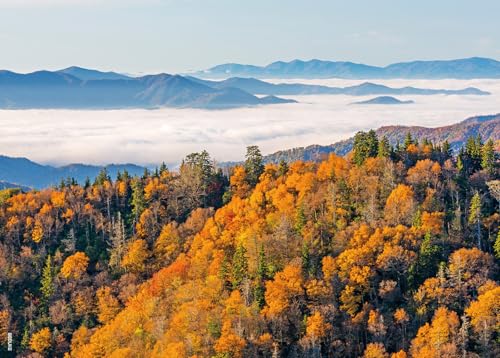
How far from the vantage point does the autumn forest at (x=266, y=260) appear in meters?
87.2

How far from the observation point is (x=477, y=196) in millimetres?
104062

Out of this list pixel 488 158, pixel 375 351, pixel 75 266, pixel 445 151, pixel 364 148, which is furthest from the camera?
pixel 445 151

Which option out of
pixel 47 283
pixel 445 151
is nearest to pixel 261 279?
pixel 47 283

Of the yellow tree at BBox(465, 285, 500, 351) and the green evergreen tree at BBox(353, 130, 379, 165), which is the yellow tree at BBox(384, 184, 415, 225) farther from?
the yellow tree at BBox(465, 285, 500, 351)

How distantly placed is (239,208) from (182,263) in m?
15.8

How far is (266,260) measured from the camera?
102 m

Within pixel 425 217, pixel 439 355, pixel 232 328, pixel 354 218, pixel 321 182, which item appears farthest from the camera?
pixel 321 182

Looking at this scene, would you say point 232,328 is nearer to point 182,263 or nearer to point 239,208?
point 182,263

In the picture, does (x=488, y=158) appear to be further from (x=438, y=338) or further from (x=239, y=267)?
(x=438, y=338)

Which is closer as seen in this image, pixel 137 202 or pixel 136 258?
pixel 136 258

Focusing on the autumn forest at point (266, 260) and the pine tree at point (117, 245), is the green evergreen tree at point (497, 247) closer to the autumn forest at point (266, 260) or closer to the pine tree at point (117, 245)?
the autumn forest at point (266, 260)

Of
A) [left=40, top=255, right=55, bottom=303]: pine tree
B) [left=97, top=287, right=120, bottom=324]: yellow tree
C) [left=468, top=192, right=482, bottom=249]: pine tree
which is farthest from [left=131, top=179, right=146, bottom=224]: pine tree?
[left=468, top=192, right=482, bottom=249]: pine tree

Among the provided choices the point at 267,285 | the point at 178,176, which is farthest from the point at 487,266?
the point at 178,176

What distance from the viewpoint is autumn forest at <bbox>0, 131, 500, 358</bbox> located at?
8725 centimetres
